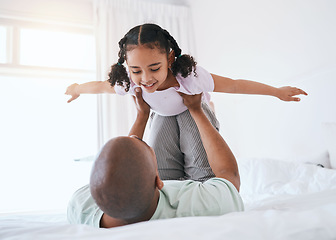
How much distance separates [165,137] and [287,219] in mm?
947

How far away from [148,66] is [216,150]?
0.48 meters

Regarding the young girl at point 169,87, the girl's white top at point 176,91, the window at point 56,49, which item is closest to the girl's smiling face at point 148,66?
the young girl at point 169,87

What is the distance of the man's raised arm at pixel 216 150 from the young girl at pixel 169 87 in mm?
107

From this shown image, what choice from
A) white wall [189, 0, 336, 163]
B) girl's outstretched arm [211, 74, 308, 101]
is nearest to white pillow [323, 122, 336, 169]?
white wall [189, 0, 336, 163]

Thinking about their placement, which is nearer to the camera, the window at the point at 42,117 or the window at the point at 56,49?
the window at the point at 42,117

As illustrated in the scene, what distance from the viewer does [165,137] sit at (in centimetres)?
153

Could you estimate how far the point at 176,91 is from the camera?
151 cm

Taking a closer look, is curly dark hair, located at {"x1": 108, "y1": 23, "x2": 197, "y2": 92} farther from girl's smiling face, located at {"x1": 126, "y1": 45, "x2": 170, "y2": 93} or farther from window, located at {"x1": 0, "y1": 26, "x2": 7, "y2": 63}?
window, located at {"x1": 0, "y1": 26, "x2": 7, "y2": 63}

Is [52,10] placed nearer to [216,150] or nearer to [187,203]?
[216,150]

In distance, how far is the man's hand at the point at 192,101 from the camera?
1.40 meters

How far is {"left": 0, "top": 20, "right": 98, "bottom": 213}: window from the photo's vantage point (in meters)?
3.11

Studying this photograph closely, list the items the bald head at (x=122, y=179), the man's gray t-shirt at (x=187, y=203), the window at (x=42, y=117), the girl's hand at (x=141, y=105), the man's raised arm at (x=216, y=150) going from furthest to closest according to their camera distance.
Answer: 1. the window at (x=42, y=117)
2. the girl's hand at (x=141, y=105)
3. the man's raised arm at (x=216, y=150)
4. the man's gray t-shirt at (x=187, y=203)
5. the bald head at (x=122, y=179)

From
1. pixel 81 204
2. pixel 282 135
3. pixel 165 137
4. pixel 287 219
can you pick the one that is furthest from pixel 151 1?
pixel 287 219

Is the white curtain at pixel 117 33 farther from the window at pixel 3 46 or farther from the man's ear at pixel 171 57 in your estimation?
the man's ear at pixel 171 57
